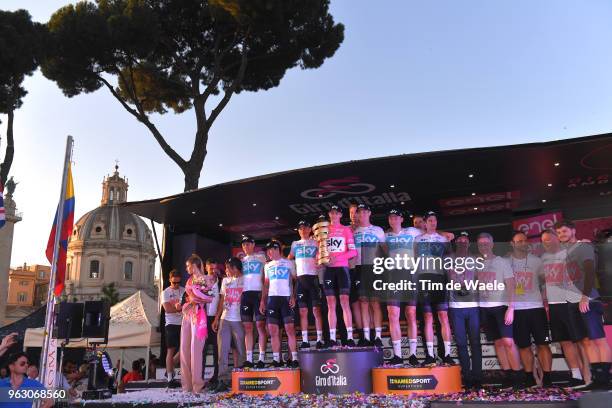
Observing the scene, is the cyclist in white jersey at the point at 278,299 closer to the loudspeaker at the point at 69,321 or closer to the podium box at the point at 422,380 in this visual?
the podium box at the point at 422,380

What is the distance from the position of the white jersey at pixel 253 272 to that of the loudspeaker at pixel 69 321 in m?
2.47

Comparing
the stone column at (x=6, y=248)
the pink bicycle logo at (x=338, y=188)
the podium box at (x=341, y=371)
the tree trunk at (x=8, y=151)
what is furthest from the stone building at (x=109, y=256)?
the podium box at (x=341, y=371)

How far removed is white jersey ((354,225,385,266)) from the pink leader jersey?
0.53 feet

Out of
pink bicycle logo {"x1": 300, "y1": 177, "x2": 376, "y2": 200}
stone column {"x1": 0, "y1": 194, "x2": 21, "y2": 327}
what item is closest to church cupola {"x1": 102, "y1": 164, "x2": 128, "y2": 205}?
stone column {"x1": 0, "y1": 194, "x2": 21, "y2": 327}

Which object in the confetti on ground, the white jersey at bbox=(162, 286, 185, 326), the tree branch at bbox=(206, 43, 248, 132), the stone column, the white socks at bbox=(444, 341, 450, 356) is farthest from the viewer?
the stone column

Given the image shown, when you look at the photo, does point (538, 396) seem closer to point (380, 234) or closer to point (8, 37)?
point (380, 234)

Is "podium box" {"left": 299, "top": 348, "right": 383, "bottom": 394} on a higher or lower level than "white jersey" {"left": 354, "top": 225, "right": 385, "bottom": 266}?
lower

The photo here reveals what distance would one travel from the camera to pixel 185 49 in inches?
680

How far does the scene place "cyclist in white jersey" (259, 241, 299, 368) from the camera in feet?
22.9

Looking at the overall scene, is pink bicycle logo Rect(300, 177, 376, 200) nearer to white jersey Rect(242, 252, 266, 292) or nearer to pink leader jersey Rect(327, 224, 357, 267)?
white jersey Rect(242, 252, 266, 292)

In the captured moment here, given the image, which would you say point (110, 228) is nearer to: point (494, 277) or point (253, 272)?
point (253, 272)

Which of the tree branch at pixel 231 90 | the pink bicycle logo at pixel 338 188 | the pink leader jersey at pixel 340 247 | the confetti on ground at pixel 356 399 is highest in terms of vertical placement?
the tree branch at pixel 231 90

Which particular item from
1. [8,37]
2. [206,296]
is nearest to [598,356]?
[206,296]

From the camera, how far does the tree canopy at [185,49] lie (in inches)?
607
